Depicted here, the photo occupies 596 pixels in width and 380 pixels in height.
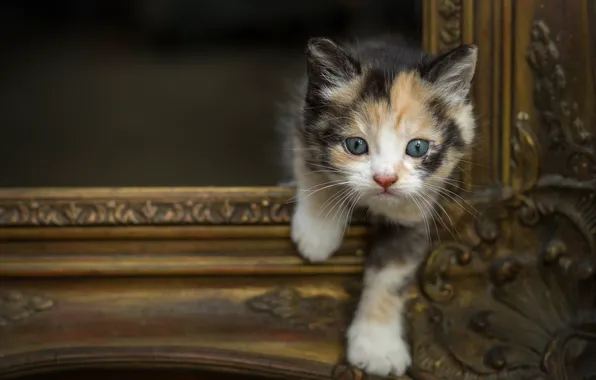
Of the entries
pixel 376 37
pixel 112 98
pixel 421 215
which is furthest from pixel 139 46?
pixel 421 215

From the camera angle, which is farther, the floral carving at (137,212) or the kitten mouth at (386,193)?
the floral carving at (137,212)

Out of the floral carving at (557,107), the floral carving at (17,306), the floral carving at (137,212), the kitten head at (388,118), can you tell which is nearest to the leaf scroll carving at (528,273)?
the floral carving at (557,107)

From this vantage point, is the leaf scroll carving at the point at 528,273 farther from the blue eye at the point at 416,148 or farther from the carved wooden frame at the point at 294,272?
the blue eye at the point at 416,148

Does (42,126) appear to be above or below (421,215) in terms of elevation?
above

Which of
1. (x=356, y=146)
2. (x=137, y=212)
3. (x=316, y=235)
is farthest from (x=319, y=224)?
(x=137, y=212)

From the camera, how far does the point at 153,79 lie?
0.93 metres

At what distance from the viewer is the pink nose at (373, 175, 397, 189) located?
721 millimetres

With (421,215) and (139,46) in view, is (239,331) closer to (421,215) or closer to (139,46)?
(421,215)

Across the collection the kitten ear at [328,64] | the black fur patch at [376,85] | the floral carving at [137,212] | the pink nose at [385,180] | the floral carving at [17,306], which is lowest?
the floral carving at [17,306]

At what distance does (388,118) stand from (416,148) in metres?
0.04

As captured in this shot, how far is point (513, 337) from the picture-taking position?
860 mm

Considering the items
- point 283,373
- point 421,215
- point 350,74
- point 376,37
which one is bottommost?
point 283,373

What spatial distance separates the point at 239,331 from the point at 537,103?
1.48 feet

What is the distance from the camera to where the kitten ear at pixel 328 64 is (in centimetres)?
75
